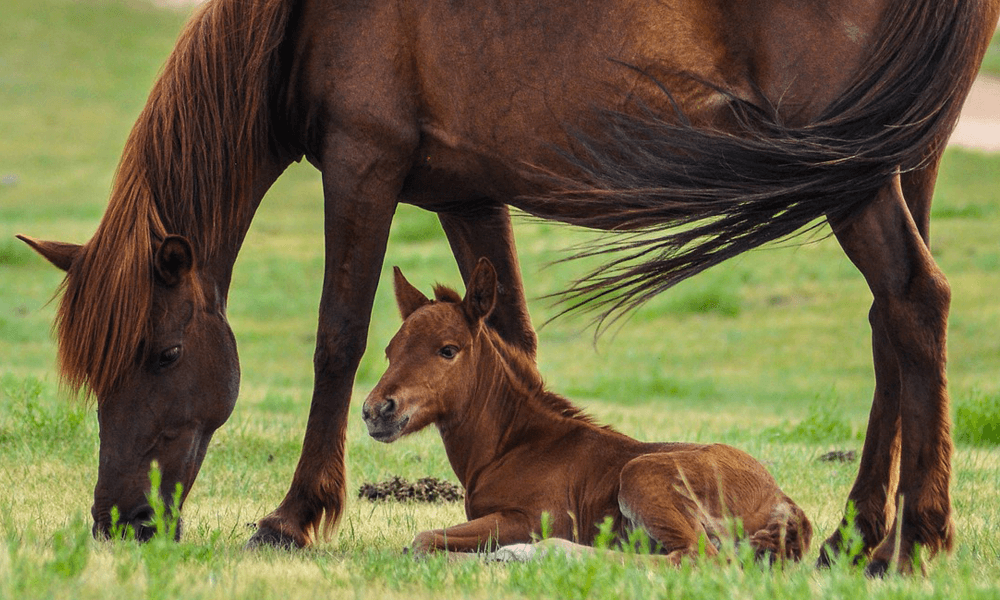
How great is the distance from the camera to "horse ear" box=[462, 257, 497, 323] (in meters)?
4.43

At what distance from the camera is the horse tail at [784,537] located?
3.80m

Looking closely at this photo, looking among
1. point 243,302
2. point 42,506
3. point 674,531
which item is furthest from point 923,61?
point 243,302

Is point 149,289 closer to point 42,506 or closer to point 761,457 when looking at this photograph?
point 42,506

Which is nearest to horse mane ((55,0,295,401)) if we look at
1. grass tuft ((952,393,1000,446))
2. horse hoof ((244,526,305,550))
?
horse hoof ((244,526,305,550))

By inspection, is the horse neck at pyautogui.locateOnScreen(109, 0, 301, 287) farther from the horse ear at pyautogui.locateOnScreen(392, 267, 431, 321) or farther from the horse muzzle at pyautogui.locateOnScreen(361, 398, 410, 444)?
the horse muzzle at pyautogui.locateOnScreen(361, 398, 410, 444)

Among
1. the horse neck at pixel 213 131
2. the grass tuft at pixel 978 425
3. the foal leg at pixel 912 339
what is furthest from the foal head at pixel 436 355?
the grass tuft at pixel 978 425

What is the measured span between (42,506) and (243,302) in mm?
13535

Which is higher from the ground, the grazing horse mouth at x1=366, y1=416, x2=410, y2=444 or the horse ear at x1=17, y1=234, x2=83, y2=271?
the horse ear at x1=17, y1=234, x2=83, y2=271

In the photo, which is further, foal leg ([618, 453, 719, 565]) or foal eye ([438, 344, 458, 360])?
foal eye ([438, 344, 458, 360])

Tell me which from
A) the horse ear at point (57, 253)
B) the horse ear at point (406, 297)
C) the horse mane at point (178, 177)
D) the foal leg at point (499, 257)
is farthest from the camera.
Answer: the foal leg at point (499, 257)

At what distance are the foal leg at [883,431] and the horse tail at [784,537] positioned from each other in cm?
50

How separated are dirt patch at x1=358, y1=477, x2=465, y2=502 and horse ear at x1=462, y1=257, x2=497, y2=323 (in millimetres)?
1488

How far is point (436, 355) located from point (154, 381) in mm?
1071

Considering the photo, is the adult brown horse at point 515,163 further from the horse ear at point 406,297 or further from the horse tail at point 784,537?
the horse tail at point 784,537
